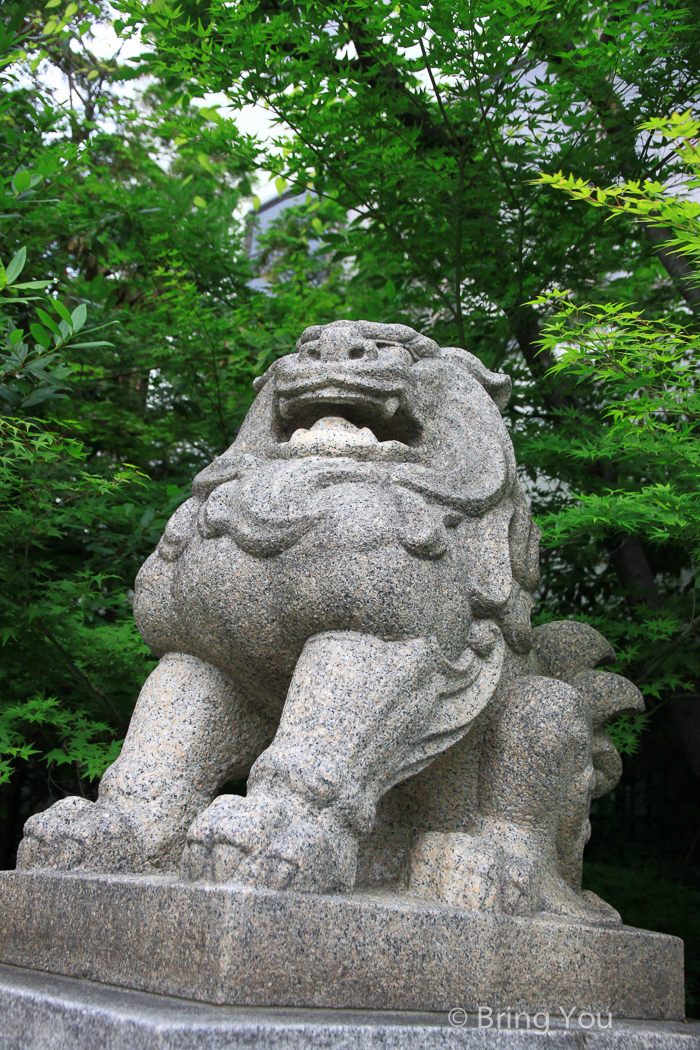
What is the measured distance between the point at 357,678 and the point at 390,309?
337cm

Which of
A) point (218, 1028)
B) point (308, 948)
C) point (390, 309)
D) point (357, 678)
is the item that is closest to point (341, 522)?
point (357, 678)

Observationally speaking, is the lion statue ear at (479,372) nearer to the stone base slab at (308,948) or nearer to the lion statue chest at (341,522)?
the lion statue chest at (341,522)

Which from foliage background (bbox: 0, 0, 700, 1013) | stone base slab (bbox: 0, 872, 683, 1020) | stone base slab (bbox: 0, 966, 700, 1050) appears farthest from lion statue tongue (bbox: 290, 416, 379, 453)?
stone base slab (bbox: 0, 966, 700, 1050)

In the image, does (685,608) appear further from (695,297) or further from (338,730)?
(338,730)

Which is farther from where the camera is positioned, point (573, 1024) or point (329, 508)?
point (329, 508)

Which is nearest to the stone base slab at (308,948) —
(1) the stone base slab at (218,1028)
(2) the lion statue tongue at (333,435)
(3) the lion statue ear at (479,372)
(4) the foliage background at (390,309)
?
(1) the stone base slab at (218,1028)

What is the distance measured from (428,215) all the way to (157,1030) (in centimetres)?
413

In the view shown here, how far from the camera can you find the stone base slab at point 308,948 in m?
1.78

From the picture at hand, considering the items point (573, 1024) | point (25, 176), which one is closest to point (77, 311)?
point (25, 176)

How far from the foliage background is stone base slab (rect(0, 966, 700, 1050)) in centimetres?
167

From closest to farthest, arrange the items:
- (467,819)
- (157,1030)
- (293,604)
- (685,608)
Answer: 1. (157,1030)
2. (293,604)
3. (467,819)
4. (685,608)

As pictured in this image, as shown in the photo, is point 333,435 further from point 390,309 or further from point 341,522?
point 390,309

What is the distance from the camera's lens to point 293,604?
7.63ft

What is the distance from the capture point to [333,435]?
266cm
